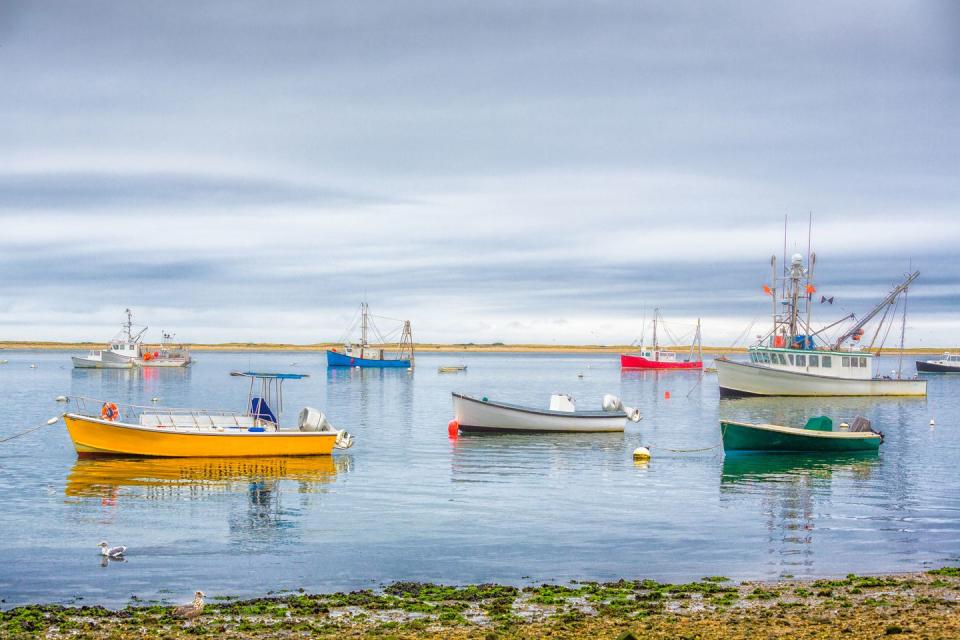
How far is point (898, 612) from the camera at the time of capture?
14898 mm

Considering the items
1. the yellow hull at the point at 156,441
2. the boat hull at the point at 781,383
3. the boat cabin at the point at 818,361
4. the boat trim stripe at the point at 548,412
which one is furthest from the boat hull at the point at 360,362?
the yellow hull at the point at 156,441

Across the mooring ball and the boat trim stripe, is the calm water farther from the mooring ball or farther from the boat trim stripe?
the boat trim stripe

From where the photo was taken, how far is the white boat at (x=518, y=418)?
4719cm

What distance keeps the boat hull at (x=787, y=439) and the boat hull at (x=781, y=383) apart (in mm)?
39639

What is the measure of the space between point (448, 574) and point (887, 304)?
73.4m

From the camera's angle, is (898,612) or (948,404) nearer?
(898,612)

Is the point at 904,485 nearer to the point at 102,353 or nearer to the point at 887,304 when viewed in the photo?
the point at 887,304

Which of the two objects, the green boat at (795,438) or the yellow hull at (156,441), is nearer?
the yellow hull at (156,441)

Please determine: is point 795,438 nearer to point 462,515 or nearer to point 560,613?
point 462,515

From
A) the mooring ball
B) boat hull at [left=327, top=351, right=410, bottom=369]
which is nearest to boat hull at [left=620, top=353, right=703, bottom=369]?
boat hull at [left=327, top=351, right=410, bottom=369]

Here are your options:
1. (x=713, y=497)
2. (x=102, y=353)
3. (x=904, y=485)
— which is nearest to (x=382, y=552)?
(x=713, y=497)

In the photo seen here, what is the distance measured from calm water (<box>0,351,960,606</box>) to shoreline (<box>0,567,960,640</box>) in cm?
124

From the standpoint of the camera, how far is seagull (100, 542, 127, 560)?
19328 mm

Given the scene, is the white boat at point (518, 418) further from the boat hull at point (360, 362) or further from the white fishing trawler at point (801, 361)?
the boat hull at point (360, 362)
